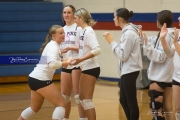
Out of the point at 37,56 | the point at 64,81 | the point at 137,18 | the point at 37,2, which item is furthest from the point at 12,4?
the point at 64,81

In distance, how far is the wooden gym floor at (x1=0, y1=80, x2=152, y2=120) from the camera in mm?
6991

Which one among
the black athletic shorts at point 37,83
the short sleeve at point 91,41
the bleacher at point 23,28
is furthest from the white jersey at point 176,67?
the bleacher at point 23,28

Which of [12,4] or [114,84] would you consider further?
[12,4]

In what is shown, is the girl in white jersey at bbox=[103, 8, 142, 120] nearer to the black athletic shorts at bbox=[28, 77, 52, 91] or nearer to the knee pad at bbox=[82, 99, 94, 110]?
the knee pad at bbox=[82, 99, 94, 110]

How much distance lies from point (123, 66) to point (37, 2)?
7024 mm

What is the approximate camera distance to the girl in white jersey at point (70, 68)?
6.09 metres

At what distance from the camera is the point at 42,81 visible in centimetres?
536

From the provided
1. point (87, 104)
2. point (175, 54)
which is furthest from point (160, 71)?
point (87, 104)

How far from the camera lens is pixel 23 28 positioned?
37.7 feet

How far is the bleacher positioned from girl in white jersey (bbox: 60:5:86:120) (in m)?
4.37

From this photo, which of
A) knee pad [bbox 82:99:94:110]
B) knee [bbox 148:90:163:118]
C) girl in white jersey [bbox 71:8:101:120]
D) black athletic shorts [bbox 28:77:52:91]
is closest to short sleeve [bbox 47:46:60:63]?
black athletic shorts [bbox 28:77:52:91]

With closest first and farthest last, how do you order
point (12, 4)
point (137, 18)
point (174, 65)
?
point (174, 65) < point (137, 18) < point (12, 4)

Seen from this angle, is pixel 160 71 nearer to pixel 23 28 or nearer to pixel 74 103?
pixel 74 103

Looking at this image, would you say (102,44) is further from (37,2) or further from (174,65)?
(174,65)
